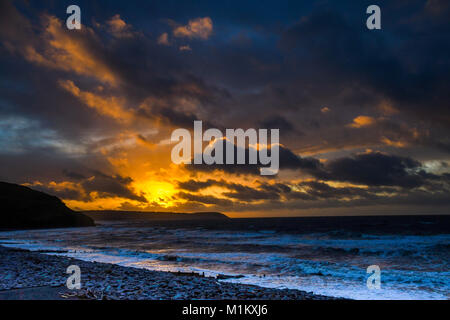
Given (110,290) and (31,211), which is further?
(31,211)

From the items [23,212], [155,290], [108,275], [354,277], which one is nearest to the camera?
[155,290]

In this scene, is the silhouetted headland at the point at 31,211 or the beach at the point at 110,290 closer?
the beach at the point at 110,290

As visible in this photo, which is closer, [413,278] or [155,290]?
[155,290]

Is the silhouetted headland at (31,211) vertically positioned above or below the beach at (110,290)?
below

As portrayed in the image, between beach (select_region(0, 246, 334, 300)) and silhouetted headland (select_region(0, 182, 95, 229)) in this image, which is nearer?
beach (select_region(0, 246, 334, 300))

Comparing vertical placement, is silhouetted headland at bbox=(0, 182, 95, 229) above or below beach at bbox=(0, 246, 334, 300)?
below

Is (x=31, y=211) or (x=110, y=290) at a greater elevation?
(x=110, y=290)

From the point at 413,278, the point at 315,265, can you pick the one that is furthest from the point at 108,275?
the point at 413,278
